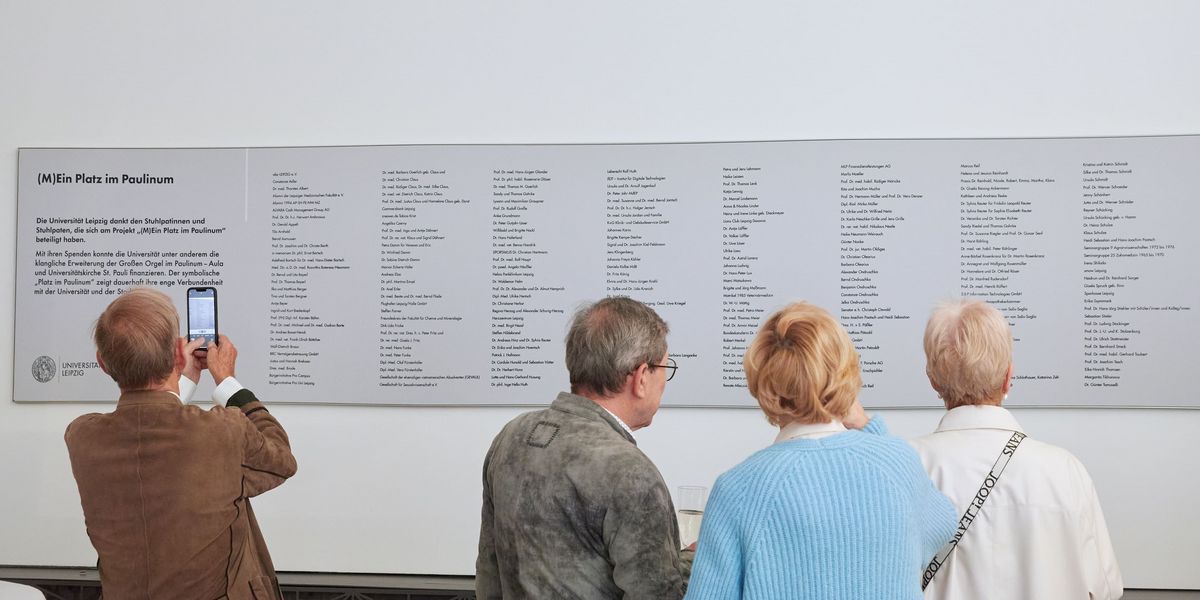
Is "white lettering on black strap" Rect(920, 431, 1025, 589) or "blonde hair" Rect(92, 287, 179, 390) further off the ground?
"blonde hair" Rect(92, 287, 179, 390)

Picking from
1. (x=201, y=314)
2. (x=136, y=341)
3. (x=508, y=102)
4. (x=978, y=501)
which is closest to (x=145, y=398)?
(x=136, y=341)

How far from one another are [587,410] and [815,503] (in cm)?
50

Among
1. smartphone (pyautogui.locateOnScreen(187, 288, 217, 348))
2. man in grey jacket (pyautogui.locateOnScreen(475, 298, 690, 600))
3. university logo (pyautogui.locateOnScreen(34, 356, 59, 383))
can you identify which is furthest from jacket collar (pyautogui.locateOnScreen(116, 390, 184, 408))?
university logo (pyautogui.locateOnScreen(34, 356, 59, 383))

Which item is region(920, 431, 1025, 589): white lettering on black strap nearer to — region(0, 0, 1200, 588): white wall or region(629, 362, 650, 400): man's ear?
region(629, 362, 650, 400): man's ear

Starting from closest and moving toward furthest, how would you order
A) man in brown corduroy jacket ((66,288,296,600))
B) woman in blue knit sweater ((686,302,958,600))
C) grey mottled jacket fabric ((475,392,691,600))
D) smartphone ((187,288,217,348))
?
woman in blue knit sweater ((686,302,958,600)), grey mottled jacket fabric ((475,392,691,600)), man in brown corduroy jacket ((66,288,296,600)), smartphone ((187,288,217,348))

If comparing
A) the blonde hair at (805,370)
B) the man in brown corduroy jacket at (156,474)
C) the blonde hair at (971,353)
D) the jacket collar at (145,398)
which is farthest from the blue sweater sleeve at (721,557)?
the jacket collar at (145,398)

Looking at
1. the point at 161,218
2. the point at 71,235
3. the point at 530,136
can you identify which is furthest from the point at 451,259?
the point at 71,235

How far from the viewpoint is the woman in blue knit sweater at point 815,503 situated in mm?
1303

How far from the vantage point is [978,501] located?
1.64 meters

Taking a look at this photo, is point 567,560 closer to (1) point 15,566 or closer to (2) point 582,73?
(2) point 582,73

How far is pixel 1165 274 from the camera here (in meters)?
3.12

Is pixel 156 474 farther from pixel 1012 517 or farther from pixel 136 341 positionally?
pixel 1012 517

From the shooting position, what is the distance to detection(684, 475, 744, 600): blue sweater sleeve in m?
1.32

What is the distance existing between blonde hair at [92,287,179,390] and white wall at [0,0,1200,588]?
1.45 meters
